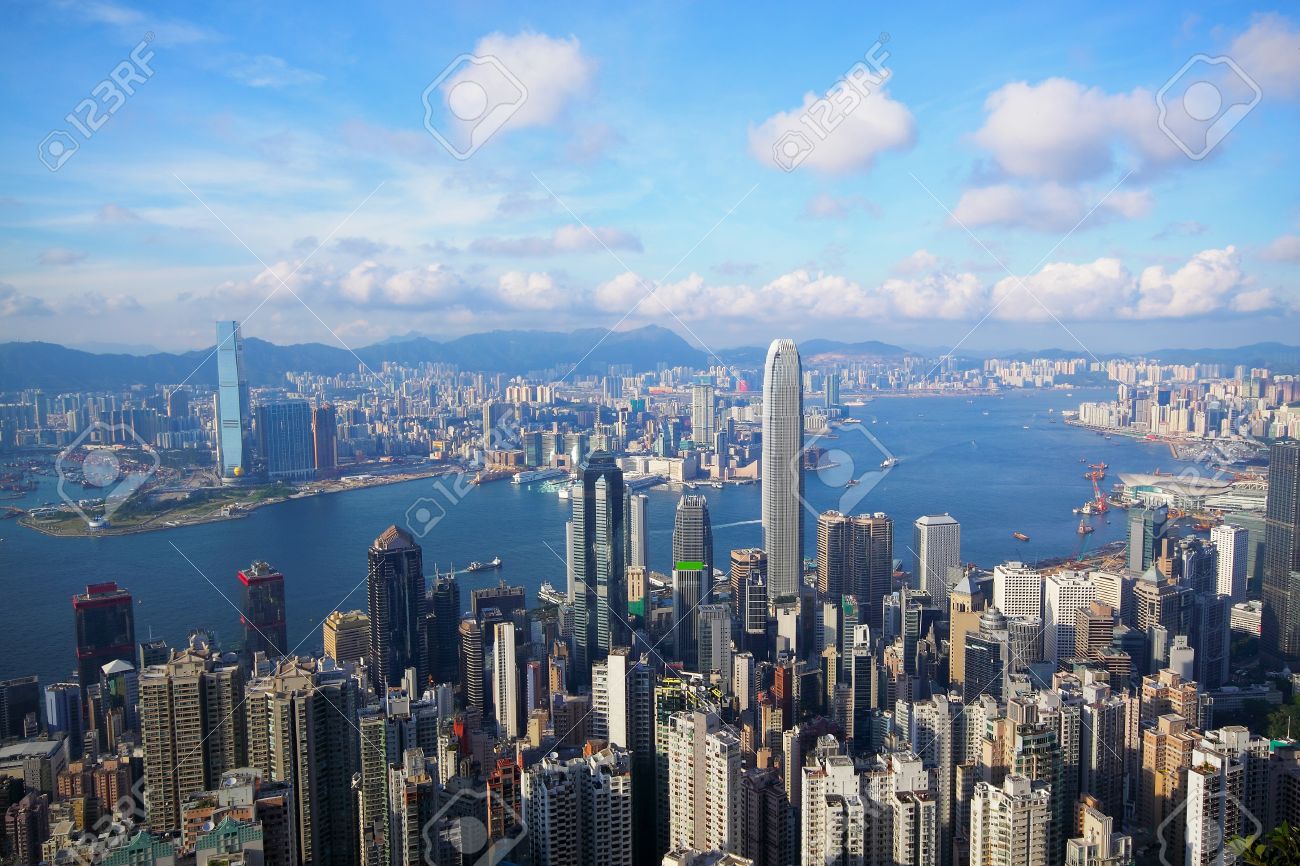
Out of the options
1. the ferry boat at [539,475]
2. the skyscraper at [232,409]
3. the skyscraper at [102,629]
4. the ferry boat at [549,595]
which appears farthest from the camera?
the ferry boat at [539,475]

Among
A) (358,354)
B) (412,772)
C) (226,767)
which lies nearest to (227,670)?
(226,767)

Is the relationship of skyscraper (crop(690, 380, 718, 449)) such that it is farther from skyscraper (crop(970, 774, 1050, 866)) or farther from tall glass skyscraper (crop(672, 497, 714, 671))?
skyscraper (crop(970, 774, 1050, 866))

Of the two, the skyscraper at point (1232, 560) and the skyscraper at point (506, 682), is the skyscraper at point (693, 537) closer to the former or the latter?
the skyscraper at point (506, 682)

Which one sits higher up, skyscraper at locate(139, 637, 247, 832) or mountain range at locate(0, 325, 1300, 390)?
mountain range at locate(0, 325, 1300, 390)

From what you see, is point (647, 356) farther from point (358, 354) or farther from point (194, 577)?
point (194, 577)

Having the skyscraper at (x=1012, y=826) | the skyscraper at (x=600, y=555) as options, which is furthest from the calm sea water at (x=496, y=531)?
the skyscraper at (x=1012, y=826)

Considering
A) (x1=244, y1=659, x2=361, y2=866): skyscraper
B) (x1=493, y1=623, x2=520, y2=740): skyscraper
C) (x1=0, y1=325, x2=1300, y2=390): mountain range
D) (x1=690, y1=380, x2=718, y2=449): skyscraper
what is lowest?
(x1=493, y1=623, x2=520, y2=740): skyscraper

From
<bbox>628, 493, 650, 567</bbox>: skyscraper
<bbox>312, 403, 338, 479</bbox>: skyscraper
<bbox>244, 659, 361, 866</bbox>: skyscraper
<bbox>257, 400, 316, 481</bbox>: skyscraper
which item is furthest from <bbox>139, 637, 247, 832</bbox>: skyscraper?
<bbox>312, 403, 338, 479</bbox>: skyscraper
